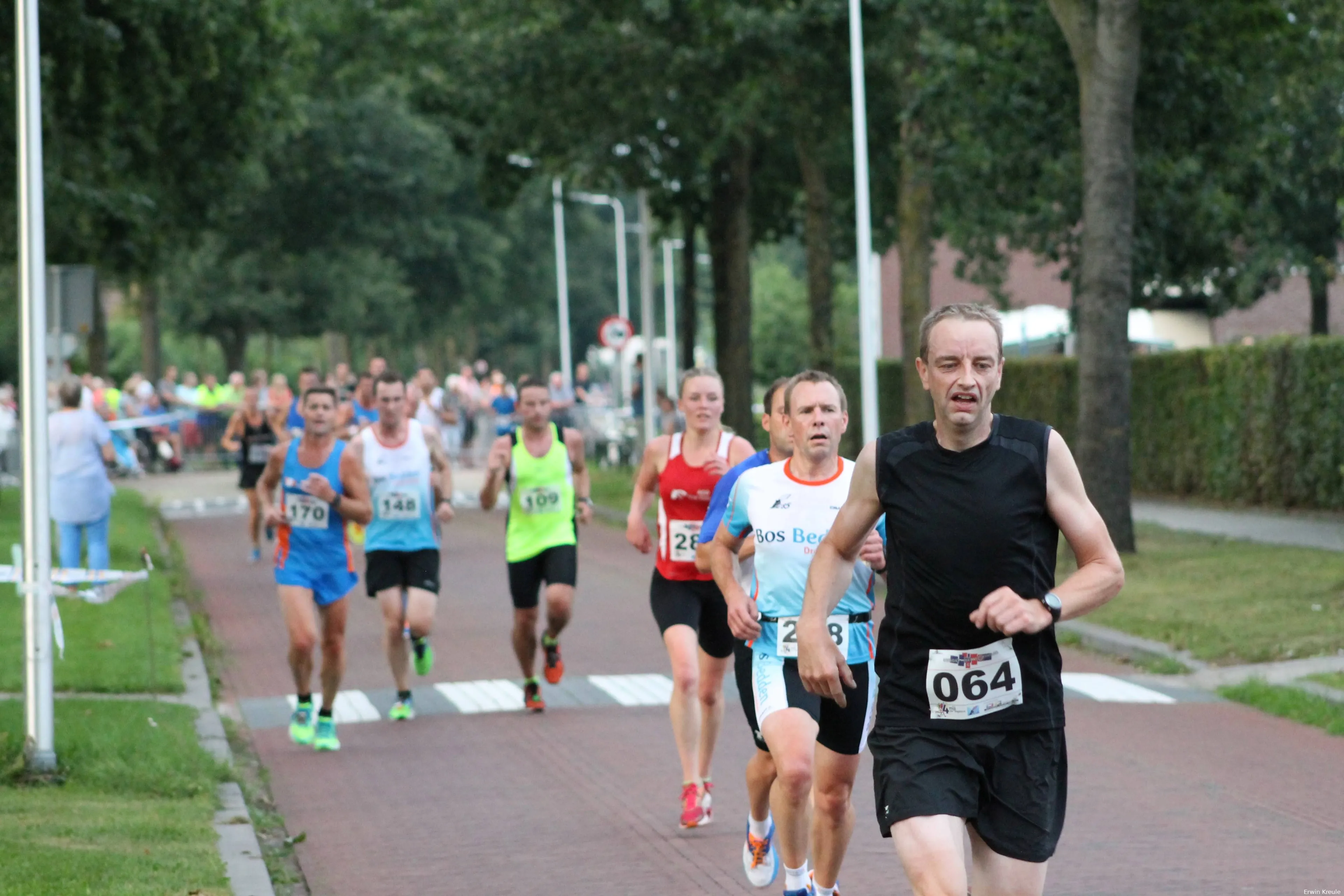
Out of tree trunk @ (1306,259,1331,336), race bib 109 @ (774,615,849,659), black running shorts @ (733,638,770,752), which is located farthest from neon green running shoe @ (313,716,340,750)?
tree trunk @ (1306,259,1331,336)

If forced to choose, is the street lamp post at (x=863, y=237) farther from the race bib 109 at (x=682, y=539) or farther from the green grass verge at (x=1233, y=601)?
the race bib 109 at (x=682, y=539)

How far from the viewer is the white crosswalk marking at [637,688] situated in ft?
40.5

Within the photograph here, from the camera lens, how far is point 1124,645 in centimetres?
1441

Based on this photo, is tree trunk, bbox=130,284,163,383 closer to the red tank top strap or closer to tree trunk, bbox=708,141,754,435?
tree trunk, bbox=708,141,754,435

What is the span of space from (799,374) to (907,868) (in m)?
2.56

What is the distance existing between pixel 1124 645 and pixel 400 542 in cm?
553

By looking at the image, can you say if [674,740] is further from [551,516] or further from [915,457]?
[915,457]

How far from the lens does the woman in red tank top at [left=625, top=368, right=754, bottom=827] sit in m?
8.47

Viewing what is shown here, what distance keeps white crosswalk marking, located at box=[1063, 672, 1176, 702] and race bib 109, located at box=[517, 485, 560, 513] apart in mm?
3518

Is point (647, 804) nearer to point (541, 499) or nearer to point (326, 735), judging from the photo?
point (326, 735)

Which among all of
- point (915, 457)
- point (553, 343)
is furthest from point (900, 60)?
point (553, 343)

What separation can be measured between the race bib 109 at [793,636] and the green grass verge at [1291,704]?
551 cm

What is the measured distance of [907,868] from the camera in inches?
186

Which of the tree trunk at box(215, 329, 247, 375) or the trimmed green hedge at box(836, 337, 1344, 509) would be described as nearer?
the trimmed green hedge at box(836, 337, 1344, 509)
